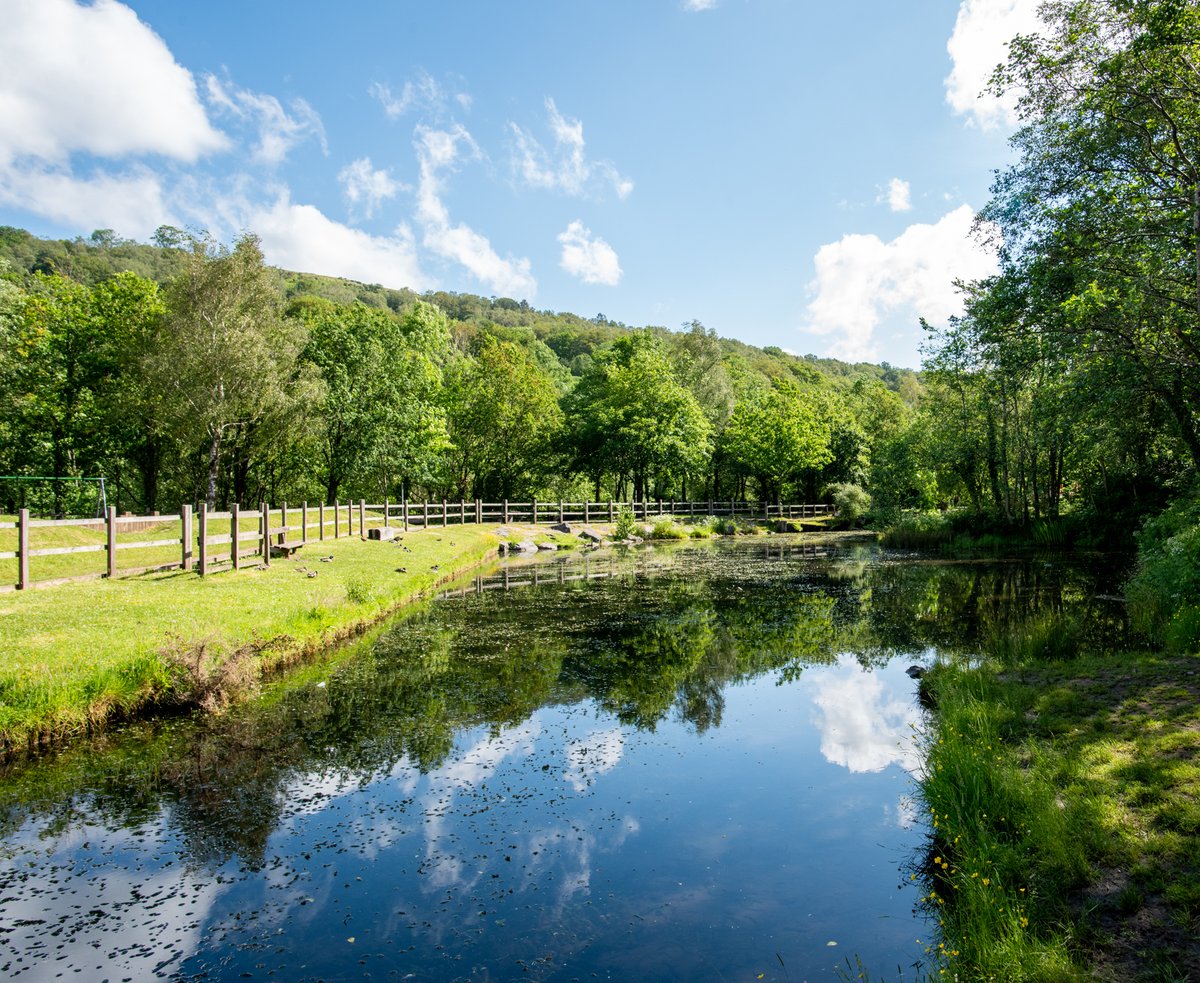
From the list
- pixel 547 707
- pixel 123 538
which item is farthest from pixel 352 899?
pixel 123 538

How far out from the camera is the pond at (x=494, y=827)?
5.43m

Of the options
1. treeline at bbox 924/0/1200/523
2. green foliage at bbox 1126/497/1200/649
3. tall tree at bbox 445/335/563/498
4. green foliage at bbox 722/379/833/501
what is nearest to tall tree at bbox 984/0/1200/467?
treeline at bbox 924/0/1200/523

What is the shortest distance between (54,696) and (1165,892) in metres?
12.2

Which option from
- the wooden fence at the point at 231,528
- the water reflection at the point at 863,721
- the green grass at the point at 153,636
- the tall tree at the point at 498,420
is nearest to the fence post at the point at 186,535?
the wooden fence at the point at 231,528

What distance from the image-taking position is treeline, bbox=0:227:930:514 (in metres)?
35.7

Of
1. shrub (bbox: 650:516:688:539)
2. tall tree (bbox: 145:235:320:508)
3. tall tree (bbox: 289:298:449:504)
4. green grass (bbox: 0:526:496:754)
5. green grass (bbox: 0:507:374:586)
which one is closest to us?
green grass (bbox: 0:526:496:754)

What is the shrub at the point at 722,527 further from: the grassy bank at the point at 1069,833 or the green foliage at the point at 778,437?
the grassy bank at the point at 1069,833

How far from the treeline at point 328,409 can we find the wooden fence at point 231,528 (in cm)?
572

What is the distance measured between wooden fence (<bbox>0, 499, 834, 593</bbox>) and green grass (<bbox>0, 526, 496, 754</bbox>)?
2.67ft

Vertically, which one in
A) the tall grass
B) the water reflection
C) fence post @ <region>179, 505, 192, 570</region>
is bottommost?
the water reflection

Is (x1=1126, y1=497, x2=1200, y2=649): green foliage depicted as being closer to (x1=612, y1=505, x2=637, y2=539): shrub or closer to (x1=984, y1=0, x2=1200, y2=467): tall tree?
(x1=984, y1=0, x2=1200, y2=467): tall tree

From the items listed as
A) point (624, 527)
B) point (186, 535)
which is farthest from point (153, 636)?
point (624, 527)

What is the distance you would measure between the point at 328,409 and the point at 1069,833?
4335 centimetres

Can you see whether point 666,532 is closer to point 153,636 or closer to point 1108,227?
point 1108,227
